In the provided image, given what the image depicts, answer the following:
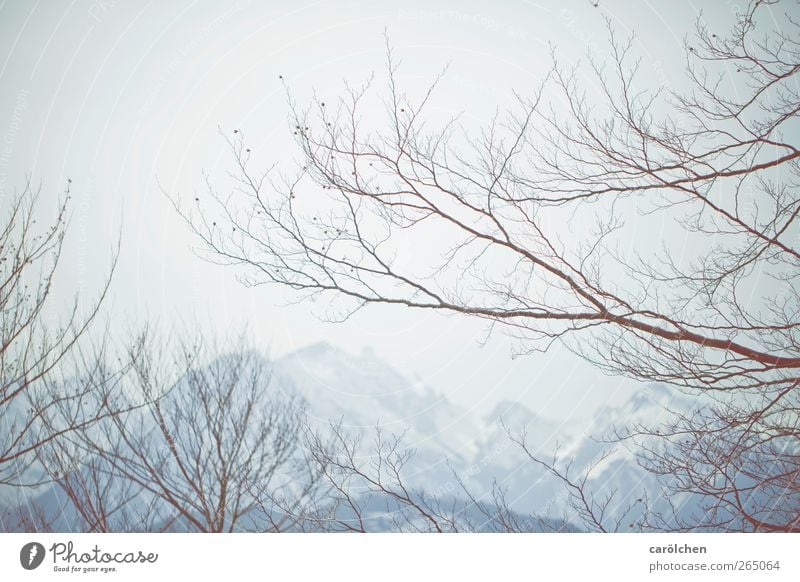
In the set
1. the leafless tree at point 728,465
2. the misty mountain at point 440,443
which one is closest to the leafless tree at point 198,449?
the misty mountain at point 440,443
